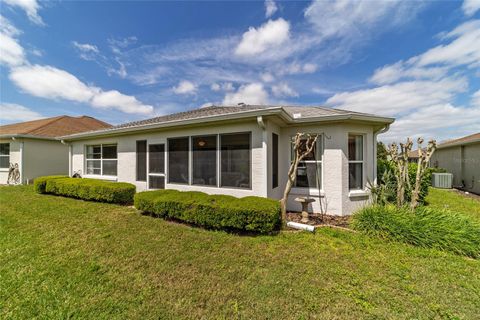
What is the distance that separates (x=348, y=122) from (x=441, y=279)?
4.38 m

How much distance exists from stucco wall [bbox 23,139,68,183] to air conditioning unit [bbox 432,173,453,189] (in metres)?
26.1

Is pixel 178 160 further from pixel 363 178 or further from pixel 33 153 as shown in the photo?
pixel 33 153

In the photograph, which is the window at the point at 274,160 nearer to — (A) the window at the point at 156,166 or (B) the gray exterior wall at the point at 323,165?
(B) the gray exterior wall at the point at 323,165

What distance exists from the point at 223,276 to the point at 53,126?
19.5 metres

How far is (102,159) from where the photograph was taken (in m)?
10.0

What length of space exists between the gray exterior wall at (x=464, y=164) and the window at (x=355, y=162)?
34.2 ft

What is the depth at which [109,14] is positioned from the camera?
761 cm

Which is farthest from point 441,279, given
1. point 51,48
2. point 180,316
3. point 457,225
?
point 51,48

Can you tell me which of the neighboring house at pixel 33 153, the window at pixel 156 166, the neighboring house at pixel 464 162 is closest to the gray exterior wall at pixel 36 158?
the neighboring house at pixel 33 153

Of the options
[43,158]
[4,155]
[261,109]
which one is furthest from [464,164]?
[4,155]

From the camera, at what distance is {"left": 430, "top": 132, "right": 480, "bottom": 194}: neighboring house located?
36.7 ft

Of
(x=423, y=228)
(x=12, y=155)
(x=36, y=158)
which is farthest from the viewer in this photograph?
(x=36, y=158)

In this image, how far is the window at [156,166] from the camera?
7801 mm

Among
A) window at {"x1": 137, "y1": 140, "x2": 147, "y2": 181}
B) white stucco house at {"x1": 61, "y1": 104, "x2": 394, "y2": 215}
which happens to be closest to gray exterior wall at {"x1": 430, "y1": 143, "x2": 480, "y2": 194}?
white stucco house at {"x1": 61, "y1": 104, "x2": 394, "y2": 215}
